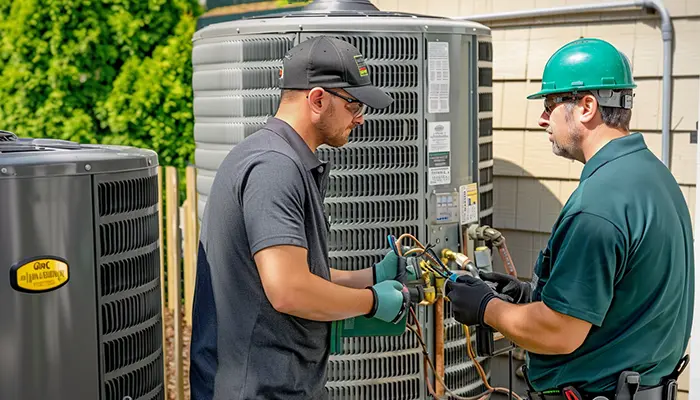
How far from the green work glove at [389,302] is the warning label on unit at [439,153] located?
1.18 m

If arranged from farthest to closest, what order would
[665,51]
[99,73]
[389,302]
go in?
[99,73]
[665,51]
[389,302]

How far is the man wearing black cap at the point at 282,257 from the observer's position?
2592 millimetres

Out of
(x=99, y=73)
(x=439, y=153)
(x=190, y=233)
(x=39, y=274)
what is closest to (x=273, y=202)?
(x=39, y=274)

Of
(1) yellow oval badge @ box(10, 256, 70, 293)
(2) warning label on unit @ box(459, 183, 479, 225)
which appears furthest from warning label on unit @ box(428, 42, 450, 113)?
(1) yellow oval badge @ box(10, 256, 70, 293)

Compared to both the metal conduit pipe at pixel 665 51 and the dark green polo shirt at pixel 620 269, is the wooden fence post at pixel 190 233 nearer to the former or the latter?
the metal conduit pipe at pixel 665 51

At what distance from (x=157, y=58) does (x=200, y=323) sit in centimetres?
625

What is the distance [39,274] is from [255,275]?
697 millimetres

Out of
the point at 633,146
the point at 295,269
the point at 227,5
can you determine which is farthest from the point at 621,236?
the point at 227,5

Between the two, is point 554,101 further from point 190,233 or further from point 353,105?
point 190,233

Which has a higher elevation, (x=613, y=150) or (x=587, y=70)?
(x=587, y=70)

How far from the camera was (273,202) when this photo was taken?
259cm

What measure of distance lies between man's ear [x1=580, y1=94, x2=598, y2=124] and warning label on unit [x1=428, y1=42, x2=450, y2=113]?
1.22m

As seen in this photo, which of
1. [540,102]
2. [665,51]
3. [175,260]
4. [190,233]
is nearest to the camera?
[665,51]

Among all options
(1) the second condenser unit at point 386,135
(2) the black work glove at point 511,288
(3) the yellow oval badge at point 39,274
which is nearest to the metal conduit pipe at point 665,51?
(1) the second condenser unit at point 386,135
